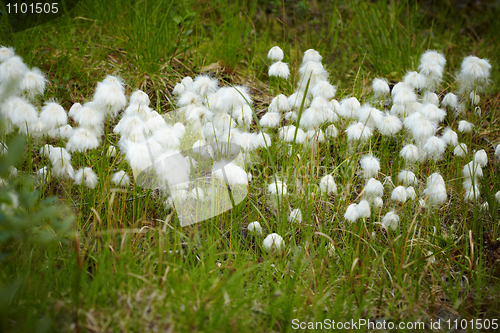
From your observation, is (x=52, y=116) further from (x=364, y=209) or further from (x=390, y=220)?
(x=390, y=220)

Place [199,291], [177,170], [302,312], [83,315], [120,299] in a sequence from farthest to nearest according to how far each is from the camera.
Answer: [177,170]
[302,312]
[199,291]
[120,299]
[83,315]

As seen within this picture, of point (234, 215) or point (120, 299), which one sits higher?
point (234, 215)

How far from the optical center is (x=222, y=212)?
87.1 inches

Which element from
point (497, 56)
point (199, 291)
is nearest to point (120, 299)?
point (199, 291)

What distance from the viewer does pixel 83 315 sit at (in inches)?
48.9

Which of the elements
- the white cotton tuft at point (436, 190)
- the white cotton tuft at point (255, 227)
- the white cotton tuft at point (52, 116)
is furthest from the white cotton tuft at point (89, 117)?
the white cotton tuft at point (436, 190)

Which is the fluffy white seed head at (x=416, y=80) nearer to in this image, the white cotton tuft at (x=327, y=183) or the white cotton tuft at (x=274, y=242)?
the white cotton tuft at (x=327, y=183)

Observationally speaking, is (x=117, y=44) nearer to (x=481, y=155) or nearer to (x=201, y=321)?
(x=201, y=321)

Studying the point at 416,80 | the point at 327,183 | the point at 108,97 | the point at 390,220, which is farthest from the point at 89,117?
the point at 416,80

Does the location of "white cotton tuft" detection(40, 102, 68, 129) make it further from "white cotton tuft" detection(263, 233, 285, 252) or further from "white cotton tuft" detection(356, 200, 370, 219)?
"white cotton tuft" detection(356, 200, 370, 219)

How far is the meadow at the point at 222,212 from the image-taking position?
55.9 inches

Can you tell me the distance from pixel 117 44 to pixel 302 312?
3.20 metres

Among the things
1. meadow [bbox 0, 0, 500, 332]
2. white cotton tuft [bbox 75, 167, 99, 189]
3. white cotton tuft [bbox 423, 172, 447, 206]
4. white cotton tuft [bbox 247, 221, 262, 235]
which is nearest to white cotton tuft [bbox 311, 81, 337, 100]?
meadow [bbox 0, 0, 500, 332]

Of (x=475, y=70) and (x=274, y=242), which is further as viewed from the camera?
(x=475, y=70)
